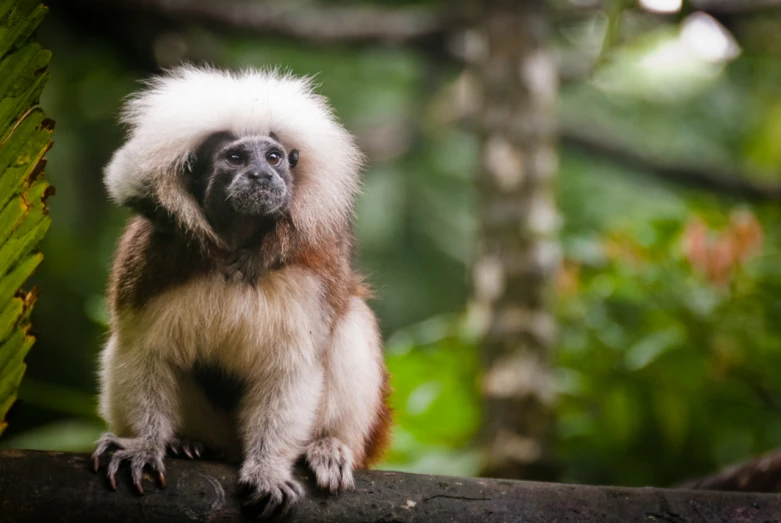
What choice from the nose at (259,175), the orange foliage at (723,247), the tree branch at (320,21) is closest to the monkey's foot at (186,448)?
the nose at (259,175)

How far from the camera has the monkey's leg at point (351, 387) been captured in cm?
230

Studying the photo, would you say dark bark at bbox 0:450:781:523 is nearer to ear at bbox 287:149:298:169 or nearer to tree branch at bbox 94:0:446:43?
ear at bbox 287:149:298:169

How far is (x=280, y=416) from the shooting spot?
6.95ft

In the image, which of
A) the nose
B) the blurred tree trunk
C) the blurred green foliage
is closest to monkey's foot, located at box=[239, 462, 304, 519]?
the blurred green foliage

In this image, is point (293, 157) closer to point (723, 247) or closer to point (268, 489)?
point (268, 489)

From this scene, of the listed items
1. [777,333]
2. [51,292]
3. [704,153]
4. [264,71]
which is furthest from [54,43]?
[704,153]

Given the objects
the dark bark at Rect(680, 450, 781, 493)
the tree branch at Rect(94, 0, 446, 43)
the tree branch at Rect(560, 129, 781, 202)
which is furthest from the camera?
the tree branch at Rect(560, 129, 781, 202)

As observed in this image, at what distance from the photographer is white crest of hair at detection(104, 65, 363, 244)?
2.06m

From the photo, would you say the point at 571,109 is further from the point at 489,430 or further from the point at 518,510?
the point at 518,510

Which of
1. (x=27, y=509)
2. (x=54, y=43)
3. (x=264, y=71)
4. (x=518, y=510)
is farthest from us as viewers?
(x=54, y=43)

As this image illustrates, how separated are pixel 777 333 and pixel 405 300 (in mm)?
4039

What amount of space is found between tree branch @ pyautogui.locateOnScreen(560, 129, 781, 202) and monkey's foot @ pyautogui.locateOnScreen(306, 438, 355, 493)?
154 inches

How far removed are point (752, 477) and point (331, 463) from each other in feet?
4.47

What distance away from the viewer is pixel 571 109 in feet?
24.4
